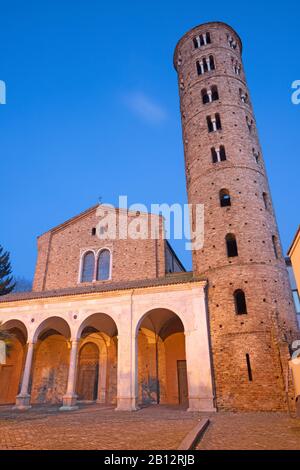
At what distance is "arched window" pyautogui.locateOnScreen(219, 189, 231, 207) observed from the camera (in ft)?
56.2

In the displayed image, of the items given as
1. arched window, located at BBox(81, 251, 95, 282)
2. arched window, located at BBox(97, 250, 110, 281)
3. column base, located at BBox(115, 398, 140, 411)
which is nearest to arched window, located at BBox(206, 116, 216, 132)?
arched window, located at BBox(97, 250, 110, 281)

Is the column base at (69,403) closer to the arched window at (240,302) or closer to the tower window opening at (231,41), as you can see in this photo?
the arched window at (240,302)

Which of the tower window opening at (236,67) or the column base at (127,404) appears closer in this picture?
the column base at (127,404)

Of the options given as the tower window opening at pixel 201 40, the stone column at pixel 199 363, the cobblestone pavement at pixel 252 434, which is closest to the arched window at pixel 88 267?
the stone column at pixel 199 363

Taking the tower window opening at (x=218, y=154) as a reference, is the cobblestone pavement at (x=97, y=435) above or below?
below

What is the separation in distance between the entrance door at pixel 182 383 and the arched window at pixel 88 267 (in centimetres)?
761

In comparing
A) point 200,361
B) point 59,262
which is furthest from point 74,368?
point 59,262

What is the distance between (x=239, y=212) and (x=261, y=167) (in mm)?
4012

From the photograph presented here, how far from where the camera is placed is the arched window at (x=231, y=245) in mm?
15856

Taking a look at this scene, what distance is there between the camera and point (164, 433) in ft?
23.8

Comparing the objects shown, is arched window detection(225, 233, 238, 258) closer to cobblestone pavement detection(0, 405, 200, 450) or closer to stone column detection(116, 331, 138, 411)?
stone column detection(116, 331, 138, 411)

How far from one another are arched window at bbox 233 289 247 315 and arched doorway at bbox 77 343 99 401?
9.36 m

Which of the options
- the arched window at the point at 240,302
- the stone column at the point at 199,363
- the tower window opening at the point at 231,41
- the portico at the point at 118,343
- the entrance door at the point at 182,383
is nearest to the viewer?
the stone column at the point at 199,363

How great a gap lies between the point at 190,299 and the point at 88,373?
8.83m
